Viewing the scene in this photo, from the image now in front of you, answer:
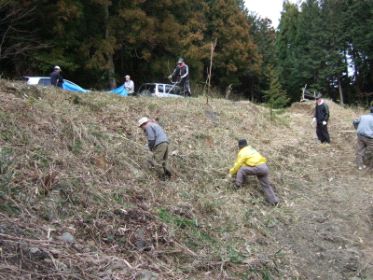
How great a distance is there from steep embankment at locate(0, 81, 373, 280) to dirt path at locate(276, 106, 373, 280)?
0.03 metres

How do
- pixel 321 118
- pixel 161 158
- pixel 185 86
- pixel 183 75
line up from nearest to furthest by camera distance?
pixel 161 158
pixel 321 118
pixel 183 75
pixel 185 86

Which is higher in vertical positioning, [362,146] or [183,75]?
[183,75]

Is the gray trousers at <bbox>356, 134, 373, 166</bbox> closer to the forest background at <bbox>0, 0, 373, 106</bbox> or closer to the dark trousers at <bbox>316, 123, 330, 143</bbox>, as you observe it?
the dark trousers at <bbox>316, 123, 330, 143</bbox>

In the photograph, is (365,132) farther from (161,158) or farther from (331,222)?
(161,158)

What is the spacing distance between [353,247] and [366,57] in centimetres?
2981

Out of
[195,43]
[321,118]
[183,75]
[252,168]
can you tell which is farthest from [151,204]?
[195,43]

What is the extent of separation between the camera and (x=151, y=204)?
6766 mm

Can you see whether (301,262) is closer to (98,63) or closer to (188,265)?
(188,265)

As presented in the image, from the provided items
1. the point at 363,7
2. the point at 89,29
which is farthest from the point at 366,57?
the point at 89,29

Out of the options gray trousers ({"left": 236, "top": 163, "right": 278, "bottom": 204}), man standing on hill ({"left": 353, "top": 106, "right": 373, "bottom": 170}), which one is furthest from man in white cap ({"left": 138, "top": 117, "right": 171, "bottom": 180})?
man standing on hill ({"left": 353, "top": 106, "right": 373, "bottom": 170})

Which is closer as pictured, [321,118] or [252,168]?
[252,168]

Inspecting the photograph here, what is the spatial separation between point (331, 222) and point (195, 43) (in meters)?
21.3

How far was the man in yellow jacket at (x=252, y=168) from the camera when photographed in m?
8.55

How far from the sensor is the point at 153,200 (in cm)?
693
